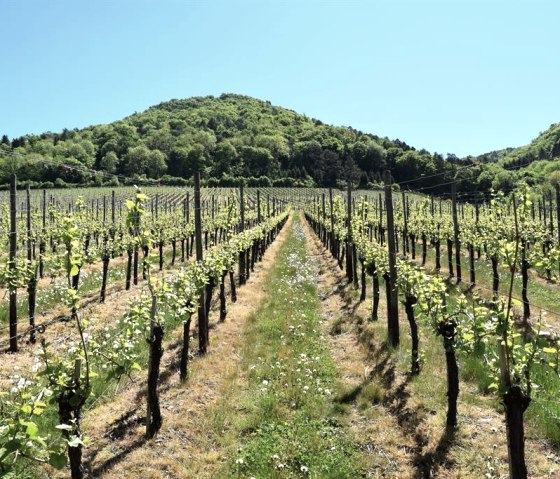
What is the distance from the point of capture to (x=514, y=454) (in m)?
5.13

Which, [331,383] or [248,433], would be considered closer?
[248,433]

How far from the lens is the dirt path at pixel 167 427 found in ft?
21.9

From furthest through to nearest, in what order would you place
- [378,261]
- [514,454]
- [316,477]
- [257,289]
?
[257,289]
[378,261]
[316,477]
[514,454]

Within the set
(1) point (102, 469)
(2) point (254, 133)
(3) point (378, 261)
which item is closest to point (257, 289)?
(3) point (378, 261)

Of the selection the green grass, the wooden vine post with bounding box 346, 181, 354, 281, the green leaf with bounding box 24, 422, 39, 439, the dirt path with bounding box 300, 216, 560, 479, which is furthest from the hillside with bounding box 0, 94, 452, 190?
the green leaf with bounding box 24, 422, 39, 439

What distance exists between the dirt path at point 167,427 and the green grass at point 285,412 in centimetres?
41

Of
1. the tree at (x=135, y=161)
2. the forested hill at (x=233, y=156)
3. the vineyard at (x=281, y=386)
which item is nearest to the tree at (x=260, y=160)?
the forested hill at (x=233, y=156)

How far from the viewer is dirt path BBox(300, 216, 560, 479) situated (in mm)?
6344

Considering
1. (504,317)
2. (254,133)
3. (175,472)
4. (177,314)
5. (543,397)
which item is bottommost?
(175,472)

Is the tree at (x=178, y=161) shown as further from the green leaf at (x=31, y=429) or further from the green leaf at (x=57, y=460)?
the green leaf at (x=31, y=429)

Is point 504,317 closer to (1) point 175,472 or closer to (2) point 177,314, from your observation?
(1) point 175,472

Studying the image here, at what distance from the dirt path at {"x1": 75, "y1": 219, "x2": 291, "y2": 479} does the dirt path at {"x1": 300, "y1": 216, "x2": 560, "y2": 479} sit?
273cm

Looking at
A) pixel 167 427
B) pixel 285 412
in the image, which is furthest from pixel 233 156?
pixel 167 427

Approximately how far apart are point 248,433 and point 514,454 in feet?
14.1
